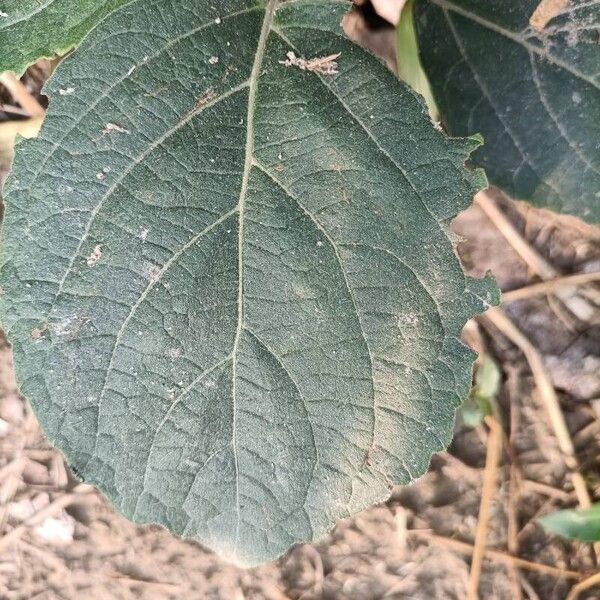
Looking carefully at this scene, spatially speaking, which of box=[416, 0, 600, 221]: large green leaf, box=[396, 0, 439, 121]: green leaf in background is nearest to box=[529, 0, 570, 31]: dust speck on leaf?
box=[416, 0, 600, 221]: large green leaf

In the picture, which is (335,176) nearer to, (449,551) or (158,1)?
(158,1)

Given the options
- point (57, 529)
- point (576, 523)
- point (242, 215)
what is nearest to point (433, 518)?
point (576, 523)

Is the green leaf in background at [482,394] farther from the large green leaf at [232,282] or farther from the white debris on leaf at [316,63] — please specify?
the white debris on leaf at [316,63]

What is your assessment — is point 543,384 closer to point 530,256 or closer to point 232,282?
point 530,256

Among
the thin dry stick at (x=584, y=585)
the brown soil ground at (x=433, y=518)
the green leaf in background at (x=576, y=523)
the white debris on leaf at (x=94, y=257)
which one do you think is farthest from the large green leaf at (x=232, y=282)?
the thin dry stick at (x=584, y=585)

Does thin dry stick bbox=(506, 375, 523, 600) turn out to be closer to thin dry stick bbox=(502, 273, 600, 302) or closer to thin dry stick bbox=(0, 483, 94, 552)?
thin dry stick bbox=(502, 273, 600, 302)

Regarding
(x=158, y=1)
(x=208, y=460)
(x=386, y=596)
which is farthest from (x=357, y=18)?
(x=386, y=596)
